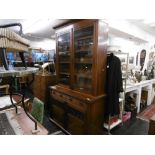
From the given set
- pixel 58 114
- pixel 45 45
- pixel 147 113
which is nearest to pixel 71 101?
pixel 58 114

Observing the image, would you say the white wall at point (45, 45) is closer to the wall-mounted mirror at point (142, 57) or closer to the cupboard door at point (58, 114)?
the wall-mounted mirror at point (142, 57)

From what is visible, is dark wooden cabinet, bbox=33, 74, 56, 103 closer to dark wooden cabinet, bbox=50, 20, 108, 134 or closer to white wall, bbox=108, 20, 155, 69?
dark wooden cabinet, bbox=50, 20, 108, 134

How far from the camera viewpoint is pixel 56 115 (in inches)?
104

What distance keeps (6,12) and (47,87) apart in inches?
100

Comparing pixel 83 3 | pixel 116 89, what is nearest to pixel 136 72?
pixel 116 89

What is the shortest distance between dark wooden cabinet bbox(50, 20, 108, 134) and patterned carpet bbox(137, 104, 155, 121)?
1.48 meters

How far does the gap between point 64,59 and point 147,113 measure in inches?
96.8

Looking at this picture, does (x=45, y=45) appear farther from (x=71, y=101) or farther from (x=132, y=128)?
(x=132, y=128)

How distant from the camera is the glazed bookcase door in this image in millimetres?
2621

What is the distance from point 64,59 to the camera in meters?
2.76

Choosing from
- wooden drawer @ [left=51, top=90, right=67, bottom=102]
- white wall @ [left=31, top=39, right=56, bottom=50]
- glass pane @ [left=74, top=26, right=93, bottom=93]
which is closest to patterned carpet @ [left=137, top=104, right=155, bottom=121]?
glass pane @ [left=74, top=26, right=93, bottom=93]

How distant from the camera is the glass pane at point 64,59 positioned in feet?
8.60

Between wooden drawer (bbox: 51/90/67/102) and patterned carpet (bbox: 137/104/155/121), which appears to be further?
patterned carpet (bbox: 137/104/155/121)

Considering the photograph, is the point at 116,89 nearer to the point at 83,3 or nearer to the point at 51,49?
the point at 83,3
